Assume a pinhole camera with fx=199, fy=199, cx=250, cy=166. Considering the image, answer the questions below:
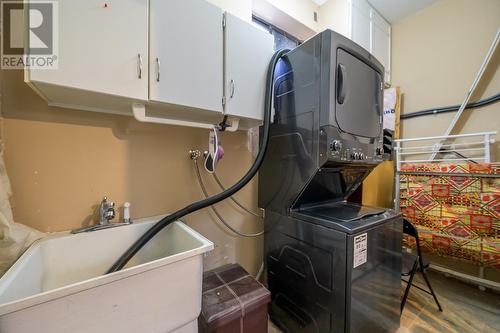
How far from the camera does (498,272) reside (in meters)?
2.02

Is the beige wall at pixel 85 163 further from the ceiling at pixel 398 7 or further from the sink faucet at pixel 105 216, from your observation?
the ceiling at pixel 398 7

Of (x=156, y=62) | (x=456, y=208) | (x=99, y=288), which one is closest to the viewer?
(x=99, y=288)

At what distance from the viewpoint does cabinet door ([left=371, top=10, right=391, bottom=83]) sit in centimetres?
246

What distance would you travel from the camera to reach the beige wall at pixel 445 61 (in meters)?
2.12

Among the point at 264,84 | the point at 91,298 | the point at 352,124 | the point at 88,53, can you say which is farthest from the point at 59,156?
the point at 352,124

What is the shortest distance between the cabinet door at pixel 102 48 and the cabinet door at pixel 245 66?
18.0 inches

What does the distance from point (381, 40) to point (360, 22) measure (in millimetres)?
603

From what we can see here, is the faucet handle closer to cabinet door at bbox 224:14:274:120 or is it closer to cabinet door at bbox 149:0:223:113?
cabinet door at bbox 149:0:223:113

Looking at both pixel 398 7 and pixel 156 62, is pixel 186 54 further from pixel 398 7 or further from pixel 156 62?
pixel 398 7

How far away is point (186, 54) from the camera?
106 cm

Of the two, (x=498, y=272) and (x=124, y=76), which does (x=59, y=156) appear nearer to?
(x=124, y=76)

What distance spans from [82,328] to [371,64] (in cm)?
203

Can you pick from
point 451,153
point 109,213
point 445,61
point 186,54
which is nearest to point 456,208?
point 451,153

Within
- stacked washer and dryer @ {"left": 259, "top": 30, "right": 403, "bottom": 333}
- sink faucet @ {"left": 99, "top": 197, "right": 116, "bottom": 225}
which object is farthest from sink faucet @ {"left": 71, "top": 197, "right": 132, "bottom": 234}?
stacked washer and dryer @ {"left": 259, "top": 30, "right": 403, "bottom": 333}
